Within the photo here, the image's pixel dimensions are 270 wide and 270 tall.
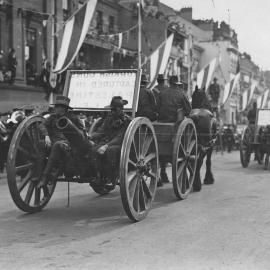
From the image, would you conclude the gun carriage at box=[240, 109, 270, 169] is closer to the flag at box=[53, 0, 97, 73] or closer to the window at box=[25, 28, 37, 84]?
the flag at box=[53, 0, 97, 73]

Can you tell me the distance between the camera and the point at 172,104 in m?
9.23

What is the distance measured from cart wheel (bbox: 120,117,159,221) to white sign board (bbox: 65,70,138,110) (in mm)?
1356

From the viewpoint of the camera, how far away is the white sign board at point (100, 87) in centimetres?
853

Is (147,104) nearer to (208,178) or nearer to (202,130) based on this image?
(202,130)

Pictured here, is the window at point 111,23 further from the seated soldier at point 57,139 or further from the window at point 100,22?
the seated soldier at point 57,139

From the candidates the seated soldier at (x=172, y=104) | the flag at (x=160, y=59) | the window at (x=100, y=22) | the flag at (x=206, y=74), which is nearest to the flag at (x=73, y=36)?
the flag at (x=160, y=59)

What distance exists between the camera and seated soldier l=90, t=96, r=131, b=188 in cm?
673

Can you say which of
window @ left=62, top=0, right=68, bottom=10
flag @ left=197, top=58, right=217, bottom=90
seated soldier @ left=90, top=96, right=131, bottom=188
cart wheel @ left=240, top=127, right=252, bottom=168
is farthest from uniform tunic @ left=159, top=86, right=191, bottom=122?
window @ left=62, top=0, right=68, bottom=10

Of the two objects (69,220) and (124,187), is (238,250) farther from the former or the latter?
(69,220)

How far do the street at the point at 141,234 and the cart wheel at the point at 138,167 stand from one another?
9.1 inches

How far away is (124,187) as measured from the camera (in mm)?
6273

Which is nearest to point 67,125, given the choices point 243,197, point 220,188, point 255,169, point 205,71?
point 243,197

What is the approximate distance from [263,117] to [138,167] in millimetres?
10599

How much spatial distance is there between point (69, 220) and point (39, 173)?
2.67 feet
